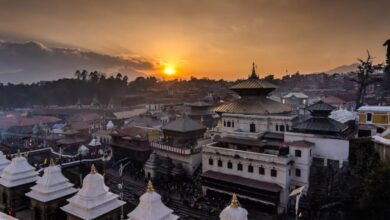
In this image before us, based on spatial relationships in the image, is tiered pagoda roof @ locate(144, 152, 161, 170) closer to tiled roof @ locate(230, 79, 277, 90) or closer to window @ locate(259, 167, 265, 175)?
window @ locate(259, 167, 265, 175)

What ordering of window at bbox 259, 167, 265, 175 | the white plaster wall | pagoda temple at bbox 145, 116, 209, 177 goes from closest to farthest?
the white plaster wall → window at bbox 259, 167, 265, 175 → pagoda temple at bbox 145, 116, 209, 177

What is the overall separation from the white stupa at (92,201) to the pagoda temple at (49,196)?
70.5 inches

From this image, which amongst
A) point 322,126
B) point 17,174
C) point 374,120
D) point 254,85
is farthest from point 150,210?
point 374,120

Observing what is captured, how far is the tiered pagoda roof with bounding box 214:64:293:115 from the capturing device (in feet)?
101

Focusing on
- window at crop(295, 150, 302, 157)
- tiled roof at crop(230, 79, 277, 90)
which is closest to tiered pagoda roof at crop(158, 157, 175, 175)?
tiled roof at crop(230, 79, 277, 90)

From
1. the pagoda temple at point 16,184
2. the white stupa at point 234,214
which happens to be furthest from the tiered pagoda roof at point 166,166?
the white stupa at point 234,214

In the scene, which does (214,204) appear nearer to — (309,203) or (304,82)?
(309,203)

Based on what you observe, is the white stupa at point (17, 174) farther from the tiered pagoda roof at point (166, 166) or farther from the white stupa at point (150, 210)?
the tiered pagoda roof at point (166, 166)

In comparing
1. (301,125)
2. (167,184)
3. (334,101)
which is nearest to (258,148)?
(301,125)

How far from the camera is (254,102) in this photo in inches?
1247

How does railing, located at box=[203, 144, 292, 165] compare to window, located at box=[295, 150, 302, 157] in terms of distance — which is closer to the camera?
railing, located at box=[203, 144, 292, 165]

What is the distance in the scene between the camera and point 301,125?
82.9ft

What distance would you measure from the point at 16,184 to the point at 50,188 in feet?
11.6

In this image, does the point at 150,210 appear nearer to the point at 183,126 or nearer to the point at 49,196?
the point at 49,196
